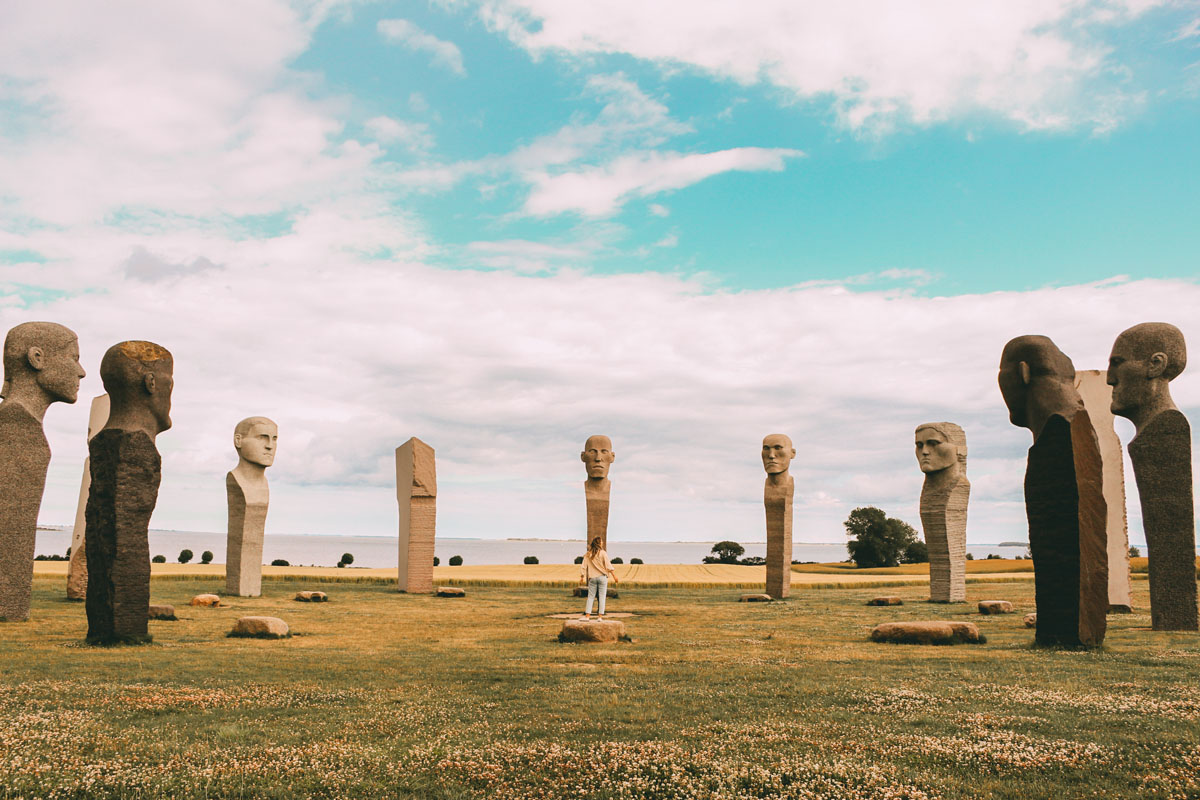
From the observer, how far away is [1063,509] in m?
11.5

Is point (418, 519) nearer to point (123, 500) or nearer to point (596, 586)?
point (596, 586)

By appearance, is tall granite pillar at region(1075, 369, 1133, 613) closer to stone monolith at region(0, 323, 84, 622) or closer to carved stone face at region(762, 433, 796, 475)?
carved stone face at region(762, 433, 796, 475)

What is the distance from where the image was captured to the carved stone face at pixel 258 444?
2345 cm

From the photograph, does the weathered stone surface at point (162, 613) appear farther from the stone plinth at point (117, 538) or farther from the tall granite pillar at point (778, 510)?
the tall granite pillar at point (778, 510)

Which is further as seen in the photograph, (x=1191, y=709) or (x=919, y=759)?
(x=1191, y=709)

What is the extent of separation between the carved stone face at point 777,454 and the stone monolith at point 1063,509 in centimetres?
1282

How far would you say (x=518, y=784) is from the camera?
19.4 ft

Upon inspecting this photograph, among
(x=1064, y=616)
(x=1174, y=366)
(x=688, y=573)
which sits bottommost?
(x=688, y=573)

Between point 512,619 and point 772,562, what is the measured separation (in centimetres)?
986

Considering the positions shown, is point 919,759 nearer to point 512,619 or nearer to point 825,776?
point 825,776

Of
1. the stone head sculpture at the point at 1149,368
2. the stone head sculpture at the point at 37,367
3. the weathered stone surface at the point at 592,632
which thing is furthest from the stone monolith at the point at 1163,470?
the stone head sculpture at the point at 37,367

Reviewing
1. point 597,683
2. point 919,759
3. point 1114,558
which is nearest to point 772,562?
point 1114,558

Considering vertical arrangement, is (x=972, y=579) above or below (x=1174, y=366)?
below

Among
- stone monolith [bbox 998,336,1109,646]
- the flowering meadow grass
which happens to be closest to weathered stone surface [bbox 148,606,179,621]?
the flowering meadow grass
